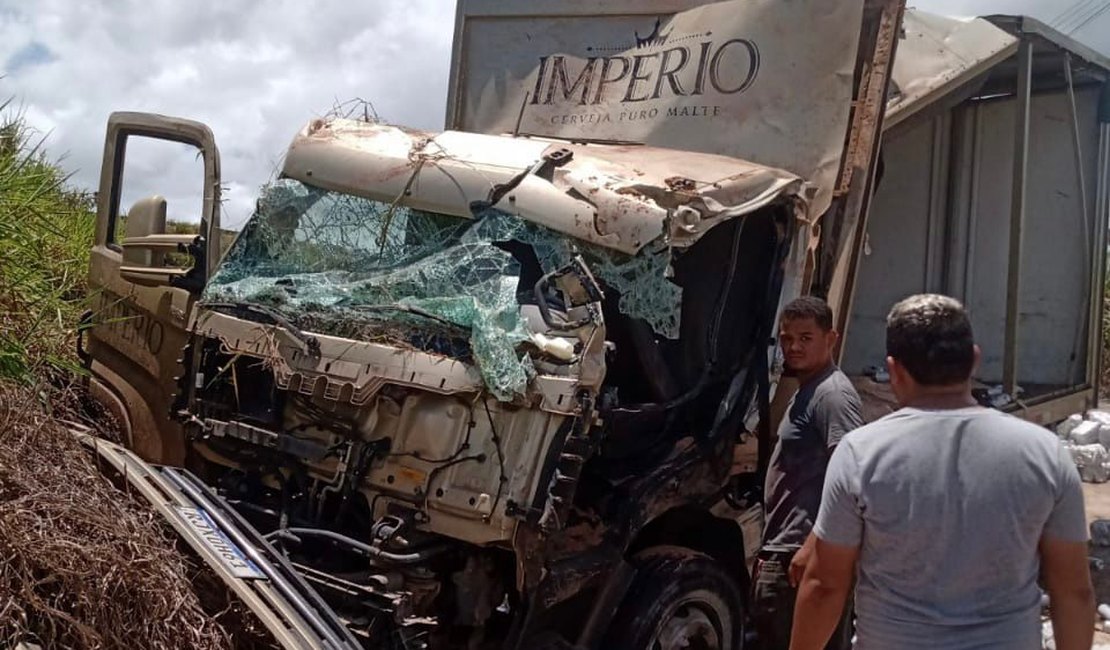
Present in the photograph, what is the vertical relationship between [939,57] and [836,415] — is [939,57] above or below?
above

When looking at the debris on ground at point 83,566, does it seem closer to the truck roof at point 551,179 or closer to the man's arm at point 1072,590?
the truck roof at point 551,179

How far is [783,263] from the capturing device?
4.42 meters

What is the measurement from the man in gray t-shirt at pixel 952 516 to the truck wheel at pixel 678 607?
152cm

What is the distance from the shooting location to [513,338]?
348 centimetres

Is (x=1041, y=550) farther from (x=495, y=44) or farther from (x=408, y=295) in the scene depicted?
(x=495, y=44)

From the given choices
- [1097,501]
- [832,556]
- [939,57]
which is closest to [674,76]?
[939,57]

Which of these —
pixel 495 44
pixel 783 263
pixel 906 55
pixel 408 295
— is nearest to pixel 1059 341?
pixel 906 55

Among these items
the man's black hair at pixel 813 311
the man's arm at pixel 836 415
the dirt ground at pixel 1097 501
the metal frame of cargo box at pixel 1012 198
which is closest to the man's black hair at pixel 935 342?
the man's arm at pixel 836 415

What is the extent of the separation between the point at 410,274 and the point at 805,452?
1565 mm

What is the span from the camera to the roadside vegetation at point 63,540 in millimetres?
2486

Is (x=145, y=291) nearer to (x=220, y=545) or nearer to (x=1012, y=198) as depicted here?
(x=220, y=545)

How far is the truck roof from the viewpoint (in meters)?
3.90

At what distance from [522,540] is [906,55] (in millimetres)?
3778

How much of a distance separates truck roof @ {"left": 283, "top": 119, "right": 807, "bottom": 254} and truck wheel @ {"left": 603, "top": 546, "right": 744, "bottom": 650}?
1.16 meters
